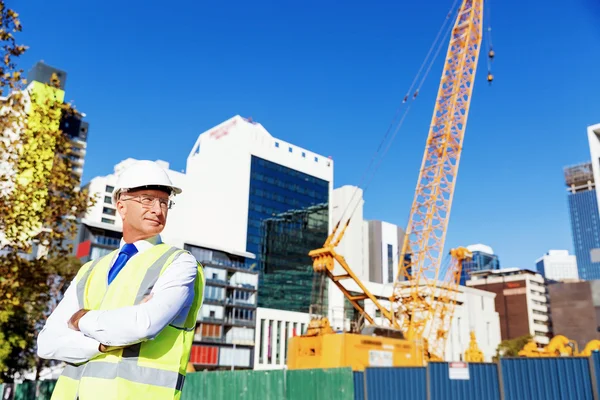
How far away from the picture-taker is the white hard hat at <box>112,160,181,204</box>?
8.72ft

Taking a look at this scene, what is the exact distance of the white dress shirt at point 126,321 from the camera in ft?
7.04

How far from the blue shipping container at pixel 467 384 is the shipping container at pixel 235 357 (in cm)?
5548

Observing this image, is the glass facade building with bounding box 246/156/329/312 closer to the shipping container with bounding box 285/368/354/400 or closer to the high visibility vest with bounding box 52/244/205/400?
the shipping container with bounding box 285/368/354/400

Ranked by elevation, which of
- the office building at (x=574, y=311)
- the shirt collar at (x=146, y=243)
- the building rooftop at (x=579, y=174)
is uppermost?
the building rooftop at (x=579, y=174)

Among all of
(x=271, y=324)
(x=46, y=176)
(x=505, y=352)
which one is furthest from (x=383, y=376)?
(x=505, y=352)

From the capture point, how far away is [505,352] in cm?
8850

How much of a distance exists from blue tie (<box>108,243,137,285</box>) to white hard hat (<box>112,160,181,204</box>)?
284mm

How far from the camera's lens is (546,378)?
47.8 feet

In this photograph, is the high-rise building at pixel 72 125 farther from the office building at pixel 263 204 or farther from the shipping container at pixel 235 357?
the shipping container at pixel 235 357

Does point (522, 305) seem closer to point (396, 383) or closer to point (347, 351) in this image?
point (347, 351)

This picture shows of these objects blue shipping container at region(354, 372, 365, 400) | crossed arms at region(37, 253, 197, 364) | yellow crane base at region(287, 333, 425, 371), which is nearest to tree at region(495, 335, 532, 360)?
yellow crane base at region(287, 333, 425, 371)

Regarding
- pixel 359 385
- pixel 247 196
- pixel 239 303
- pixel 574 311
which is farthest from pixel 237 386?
pixel 574 311

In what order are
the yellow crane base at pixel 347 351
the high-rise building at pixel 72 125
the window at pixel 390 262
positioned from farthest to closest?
the window at pixel 390 262 < the high-rise building at pixel 72 125 < the yellow crane base at pixel 347 351

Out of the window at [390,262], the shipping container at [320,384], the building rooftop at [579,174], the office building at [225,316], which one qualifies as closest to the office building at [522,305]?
the window at [390,262]
